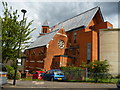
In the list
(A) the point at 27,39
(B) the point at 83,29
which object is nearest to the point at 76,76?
(A) the point at 27,39

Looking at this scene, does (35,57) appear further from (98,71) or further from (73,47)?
(98,71)

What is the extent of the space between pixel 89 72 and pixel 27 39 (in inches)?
373

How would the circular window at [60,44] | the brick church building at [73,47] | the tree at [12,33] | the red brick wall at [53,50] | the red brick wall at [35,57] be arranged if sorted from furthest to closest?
the circular window at [60,44], the red brick wall at [35,57], the red brick wall at [53,50], the brick church building at [73,47], the tree at [12,33]

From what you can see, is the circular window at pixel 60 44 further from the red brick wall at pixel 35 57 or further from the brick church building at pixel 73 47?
the red brick wall at pixel 35 57

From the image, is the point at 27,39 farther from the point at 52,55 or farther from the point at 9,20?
the point at 52,55

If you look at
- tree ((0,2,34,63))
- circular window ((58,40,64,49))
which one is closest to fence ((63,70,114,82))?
tree ((0,2,34,63))

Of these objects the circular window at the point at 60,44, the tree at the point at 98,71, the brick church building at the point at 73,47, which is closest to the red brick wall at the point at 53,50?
the brick church building at the point at 73,47

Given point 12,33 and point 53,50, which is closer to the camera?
point 12,33

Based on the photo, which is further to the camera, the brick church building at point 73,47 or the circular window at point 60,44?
the circular window at point 60,44

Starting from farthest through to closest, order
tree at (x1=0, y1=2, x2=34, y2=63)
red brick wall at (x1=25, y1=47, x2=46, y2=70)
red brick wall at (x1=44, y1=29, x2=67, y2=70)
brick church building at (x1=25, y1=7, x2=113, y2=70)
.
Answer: red brick wall at (x1=25, y1=47, x2=46, y2=70) → red brick wall at (x1=44, y1=29, x2=67, y2=70) → brick church building at (x1=25, y1=7, x2=113, y2=70) → tree at (x1=0, y1=2, x2=34, y2=63)

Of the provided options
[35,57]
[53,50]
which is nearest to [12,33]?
[53,50]

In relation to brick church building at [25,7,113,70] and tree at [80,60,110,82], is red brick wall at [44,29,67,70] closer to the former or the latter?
brick church building at [25,7,113,70]

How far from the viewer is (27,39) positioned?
15070 mm

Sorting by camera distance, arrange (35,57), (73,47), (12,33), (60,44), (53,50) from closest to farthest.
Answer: (12,33), (53,50), (73,47), (60,44), (35,57)
